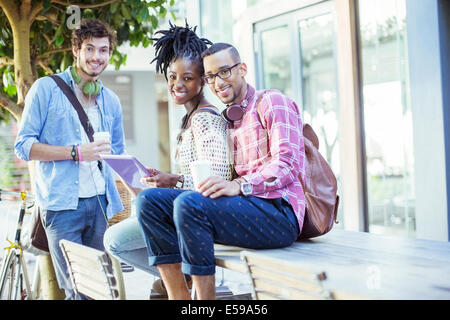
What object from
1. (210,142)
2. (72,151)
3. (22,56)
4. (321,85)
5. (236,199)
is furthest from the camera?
(321,85)

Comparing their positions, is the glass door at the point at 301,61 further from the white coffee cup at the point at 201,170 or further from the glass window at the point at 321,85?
the white coffee cup at the point at 201,170

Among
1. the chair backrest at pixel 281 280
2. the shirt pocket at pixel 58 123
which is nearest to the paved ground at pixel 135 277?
the shirt pocket at pixel 58 123

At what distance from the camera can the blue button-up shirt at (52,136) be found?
9.52 ft

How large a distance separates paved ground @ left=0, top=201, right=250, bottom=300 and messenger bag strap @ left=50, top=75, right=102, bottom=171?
0.98 metres

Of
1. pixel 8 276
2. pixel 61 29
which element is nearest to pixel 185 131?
pixel 61 29

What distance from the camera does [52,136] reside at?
2984mm

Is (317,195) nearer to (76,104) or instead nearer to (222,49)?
(222,49)

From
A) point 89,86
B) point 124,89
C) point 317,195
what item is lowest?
point 317,195

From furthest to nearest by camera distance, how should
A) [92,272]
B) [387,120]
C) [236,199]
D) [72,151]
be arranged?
1. [387,120]
2. [72,151]
3. [92,272]
4. [236,199]

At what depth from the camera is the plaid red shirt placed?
2.28 metres

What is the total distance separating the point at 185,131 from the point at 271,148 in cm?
49

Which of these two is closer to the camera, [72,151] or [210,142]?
[210,142]

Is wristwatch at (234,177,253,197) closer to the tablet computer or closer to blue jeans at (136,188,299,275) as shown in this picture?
blue jeans at (136,188,299,275)
